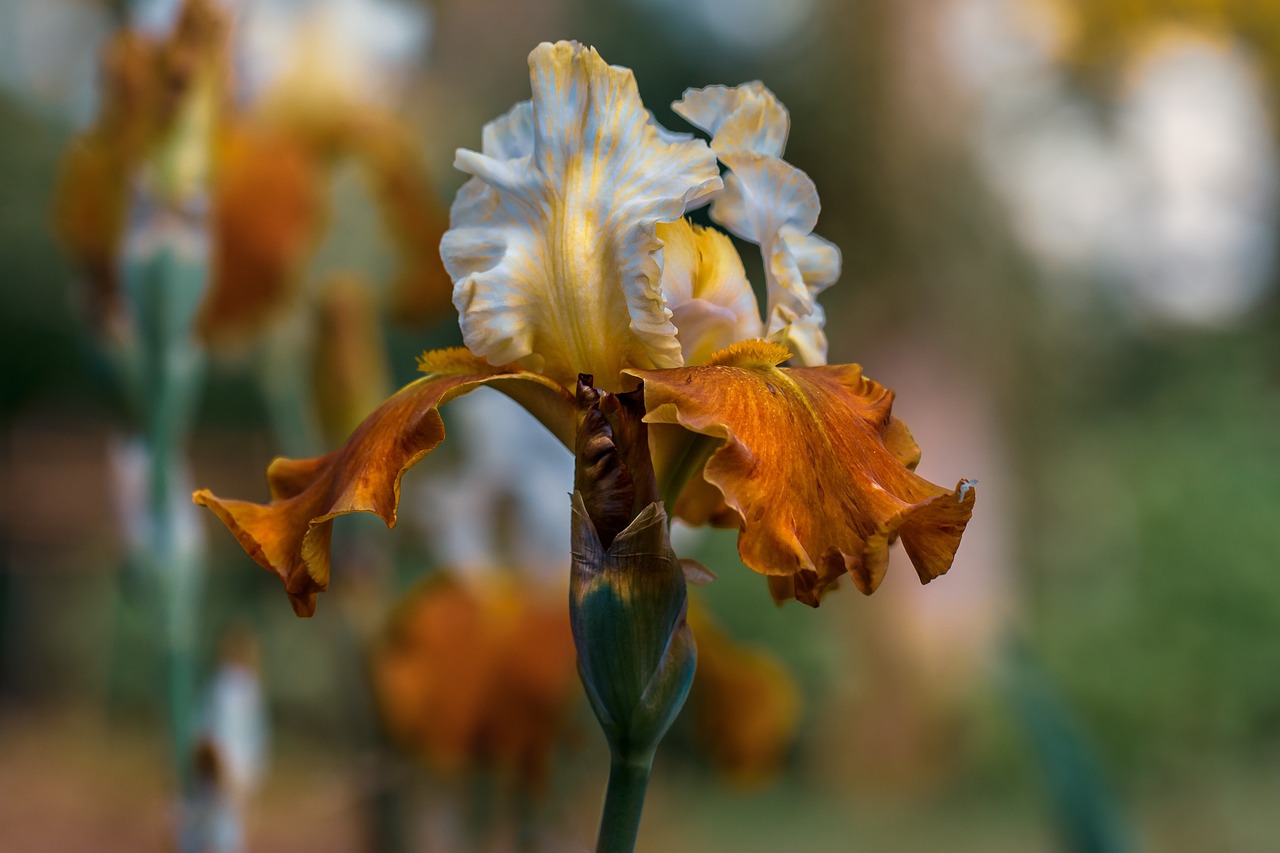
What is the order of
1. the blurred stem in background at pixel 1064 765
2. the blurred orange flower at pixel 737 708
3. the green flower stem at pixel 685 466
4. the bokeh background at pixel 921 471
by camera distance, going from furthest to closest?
the bokeh background at pixel 921 471
the blurred orange flower at pixel 737 708
the blurred stem in background at pixel 1064 765
the green flower stem at pixel 685 466

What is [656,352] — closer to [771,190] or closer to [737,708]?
[771,190]

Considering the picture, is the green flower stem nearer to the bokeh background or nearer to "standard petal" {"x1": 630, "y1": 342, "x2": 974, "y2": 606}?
"standard petal" {"x1": 630, "y1": 342, "x2": 974, "y2": 606}

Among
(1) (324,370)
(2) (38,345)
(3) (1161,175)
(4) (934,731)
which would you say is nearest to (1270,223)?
(3) (1161,175)

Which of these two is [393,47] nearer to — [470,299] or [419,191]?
[419,191]

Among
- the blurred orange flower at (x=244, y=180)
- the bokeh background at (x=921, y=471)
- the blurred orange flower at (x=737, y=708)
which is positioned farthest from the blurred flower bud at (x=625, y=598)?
the bokeh background at (x=921, y=471)

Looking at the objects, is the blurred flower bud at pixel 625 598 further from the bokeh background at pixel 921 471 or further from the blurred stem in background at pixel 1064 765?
the bokeh background at pixel 921 471

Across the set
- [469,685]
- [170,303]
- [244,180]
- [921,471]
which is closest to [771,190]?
[170,303]
